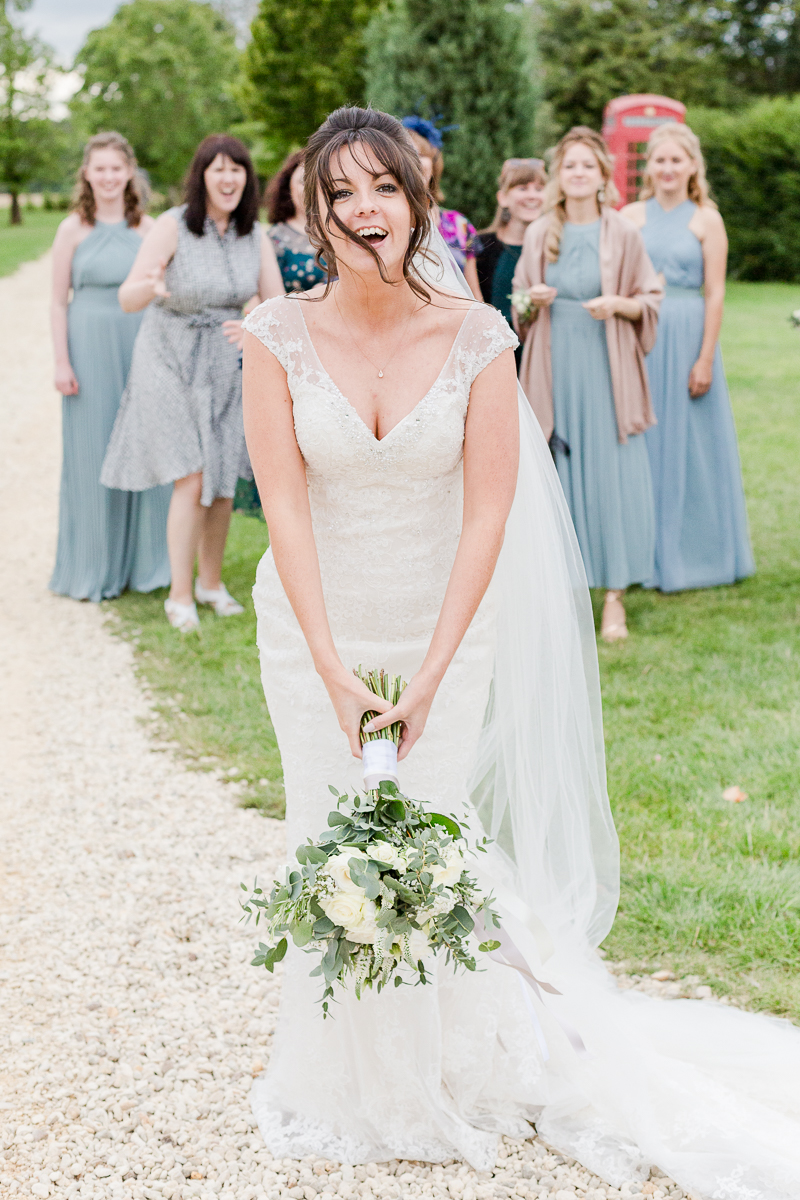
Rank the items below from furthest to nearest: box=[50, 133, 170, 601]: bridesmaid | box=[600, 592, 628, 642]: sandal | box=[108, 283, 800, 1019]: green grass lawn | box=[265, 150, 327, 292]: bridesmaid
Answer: box=[50, 133, 170, 601]: bridesmaid → box=[265, 150, 327, 292]: bridesmaid → box=[600, 592, 628, 642]: sandal → box=[108, 283, 800, 1019]: green grass lawn

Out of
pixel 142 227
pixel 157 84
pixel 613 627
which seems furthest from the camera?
pixel 157 84

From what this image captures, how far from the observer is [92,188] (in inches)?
269

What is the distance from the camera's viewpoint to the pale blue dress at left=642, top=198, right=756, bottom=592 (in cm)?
666

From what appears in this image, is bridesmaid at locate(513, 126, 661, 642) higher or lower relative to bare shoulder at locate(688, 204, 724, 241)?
lower

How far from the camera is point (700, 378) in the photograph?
679cm

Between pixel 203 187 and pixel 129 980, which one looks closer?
pixel 129 980

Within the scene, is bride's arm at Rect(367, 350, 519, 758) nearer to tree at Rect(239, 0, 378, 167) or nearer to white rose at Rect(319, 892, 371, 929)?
white rose at Rect(319, 892, 371, 929)

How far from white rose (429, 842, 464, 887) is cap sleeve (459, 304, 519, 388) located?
98 cm

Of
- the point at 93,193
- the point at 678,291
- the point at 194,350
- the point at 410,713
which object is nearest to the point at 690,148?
the point at 678,291

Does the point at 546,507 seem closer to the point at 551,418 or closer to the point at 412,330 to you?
the point at 412,330

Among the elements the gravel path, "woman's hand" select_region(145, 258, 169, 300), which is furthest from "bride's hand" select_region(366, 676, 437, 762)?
"woman's hand" select_region(145, 258, 169, 300)

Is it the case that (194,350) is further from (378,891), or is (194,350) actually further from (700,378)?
(378,891)

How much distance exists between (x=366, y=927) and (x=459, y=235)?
14.6 feet

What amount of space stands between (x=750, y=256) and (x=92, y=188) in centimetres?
1988
